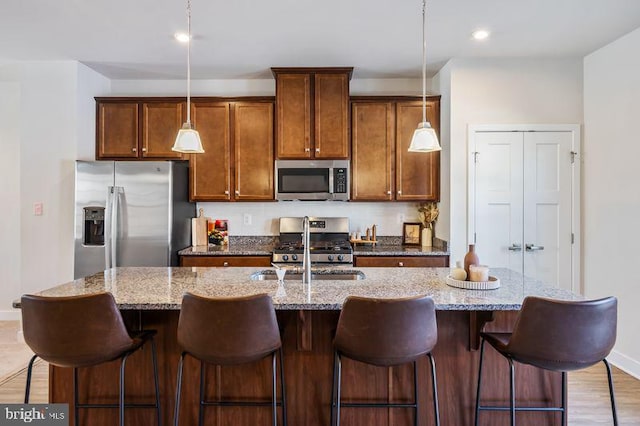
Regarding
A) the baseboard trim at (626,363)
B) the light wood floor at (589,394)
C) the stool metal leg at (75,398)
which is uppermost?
the stool metal leg at (75,398)

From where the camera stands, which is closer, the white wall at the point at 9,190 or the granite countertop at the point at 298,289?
the granite countertop at the point at 298,289

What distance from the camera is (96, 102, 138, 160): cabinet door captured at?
397 cm

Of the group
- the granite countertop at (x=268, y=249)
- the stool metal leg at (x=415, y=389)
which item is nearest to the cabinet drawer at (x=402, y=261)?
the granite countertop at (x=268, y=249)

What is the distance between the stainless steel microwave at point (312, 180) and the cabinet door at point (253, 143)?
150 mm

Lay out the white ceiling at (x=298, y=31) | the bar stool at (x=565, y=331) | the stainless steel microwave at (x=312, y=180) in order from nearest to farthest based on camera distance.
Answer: the bar stool at (x=565, y=331), the white ceiling at (x=298, y=31), the stainless steel microwave at (x=312, y=180)

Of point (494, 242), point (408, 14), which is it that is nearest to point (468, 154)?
point (494, 242)

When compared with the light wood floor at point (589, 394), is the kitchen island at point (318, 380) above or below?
above

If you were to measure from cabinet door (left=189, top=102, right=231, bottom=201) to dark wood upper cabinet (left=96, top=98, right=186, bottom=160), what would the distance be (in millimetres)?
292

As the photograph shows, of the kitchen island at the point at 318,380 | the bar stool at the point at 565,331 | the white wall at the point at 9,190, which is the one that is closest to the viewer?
the bar stool at the point at 565,331

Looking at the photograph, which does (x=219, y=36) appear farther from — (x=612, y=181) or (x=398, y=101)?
(x=612, y=181)

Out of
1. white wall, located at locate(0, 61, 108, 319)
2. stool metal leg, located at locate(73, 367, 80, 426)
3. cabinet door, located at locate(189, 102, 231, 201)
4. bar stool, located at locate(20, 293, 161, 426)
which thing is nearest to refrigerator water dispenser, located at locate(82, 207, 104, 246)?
white wall, located at locate(0, 61, 108, 319)

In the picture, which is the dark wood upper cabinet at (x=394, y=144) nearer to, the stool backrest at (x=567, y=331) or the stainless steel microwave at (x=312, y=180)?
the stainless steel microwave at (x=312, y=180)

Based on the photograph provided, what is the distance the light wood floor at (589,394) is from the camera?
2.41 metres

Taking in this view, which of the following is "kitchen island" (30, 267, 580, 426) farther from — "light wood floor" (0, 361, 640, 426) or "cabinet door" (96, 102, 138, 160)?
"cabinet door" (96, 102, 138, 160)
